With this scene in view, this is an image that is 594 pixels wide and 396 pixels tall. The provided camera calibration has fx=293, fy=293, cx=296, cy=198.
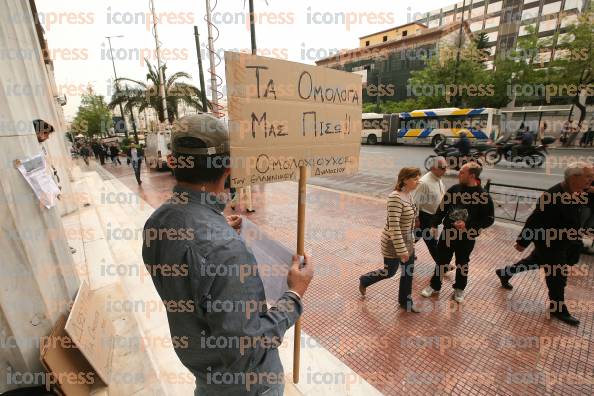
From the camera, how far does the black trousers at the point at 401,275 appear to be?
3.29 metres

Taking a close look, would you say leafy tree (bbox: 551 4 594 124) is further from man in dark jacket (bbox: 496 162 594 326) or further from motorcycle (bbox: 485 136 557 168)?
man in dark jacket (bbox: 496 162 594 326)

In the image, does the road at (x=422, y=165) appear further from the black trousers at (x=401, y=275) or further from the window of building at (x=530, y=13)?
the window of building at (x=530, y=13)

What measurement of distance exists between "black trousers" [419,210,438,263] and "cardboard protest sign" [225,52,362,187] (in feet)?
8.00

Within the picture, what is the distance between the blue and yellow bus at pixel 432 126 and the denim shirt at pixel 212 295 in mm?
19081

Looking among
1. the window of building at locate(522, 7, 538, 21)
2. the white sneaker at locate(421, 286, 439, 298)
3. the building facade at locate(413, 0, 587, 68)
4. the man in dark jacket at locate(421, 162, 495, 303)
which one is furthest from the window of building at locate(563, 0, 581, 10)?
the white sneaker at locate(421, 286, 439, 298)

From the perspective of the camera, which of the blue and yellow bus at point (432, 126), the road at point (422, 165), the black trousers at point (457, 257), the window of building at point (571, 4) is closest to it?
the black trousers at point (457, 257)

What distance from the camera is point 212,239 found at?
1064mm

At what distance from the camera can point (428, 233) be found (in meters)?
3.97

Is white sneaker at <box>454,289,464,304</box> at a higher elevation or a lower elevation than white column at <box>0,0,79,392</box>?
lower

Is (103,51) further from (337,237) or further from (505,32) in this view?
(505,32)

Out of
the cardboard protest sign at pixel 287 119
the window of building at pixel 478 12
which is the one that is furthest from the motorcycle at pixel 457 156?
the window of building at pixel 478 12

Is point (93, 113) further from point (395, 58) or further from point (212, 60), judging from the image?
point (395, 58)

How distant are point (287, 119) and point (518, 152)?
15.3m

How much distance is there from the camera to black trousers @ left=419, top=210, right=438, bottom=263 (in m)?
3.89
